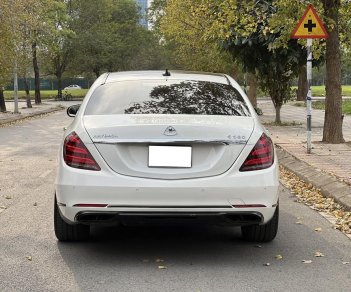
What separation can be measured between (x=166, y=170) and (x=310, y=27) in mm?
7004

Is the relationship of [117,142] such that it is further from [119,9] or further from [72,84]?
[72,84]

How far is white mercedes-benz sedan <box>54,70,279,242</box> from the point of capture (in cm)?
450

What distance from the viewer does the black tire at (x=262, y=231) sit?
17.4ft

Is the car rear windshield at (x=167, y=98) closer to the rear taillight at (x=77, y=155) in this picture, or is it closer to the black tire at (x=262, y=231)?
the rear taillight at (x=77, y=155)

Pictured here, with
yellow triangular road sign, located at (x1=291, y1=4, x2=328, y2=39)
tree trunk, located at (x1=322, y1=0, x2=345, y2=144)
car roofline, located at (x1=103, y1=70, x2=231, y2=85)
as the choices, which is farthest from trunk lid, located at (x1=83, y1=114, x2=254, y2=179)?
tree trunk, located at (x1=322, y1=0, x2=345, y2=144)

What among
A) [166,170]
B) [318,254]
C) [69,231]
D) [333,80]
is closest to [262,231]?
[318,254]

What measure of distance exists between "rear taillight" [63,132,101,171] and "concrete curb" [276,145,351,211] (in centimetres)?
347

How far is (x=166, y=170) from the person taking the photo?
454 cm

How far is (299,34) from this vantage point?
10.6 metres

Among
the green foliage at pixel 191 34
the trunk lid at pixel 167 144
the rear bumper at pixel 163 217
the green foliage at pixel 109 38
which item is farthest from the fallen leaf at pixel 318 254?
the green foliage at pixel 109 38

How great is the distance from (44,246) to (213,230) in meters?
1.71

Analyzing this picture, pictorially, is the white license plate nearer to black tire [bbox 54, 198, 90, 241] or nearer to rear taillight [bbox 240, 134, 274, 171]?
rear taillight [bbox 240, 134, 274, 171]

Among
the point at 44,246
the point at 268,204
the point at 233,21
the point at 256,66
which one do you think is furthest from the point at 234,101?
the point at 256,66

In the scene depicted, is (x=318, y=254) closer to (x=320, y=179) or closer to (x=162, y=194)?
(x=162, y=194)
